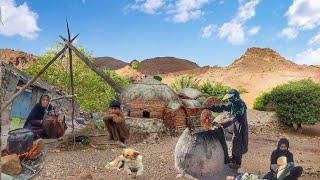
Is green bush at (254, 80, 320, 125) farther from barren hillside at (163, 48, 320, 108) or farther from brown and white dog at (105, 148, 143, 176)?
barren hillside at (163, 48, 320, 108)

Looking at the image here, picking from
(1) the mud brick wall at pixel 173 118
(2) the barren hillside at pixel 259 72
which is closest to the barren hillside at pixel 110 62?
(2) the barren hillside at pixel 259 72

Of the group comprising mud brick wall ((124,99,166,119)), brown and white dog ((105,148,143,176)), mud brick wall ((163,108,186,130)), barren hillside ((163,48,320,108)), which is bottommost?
brown and white dog ((105,148,143,176))

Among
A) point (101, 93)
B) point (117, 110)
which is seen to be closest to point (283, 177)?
point (117, 110)

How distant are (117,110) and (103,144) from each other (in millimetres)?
4547

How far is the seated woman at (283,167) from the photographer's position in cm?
838

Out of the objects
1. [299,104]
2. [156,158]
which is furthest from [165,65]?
[156,158]

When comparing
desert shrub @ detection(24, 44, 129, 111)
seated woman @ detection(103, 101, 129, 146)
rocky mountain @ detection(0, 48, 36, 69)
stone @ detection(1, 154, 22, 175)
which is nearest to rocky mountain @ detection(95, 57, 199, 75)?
→ rocky mountain @ detection(0, 48, 36, 69)

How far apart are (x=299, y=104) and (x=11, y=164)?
888 inches

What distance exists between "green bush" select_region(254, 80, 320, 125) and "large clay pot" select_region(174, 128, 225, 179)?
19.3 meters

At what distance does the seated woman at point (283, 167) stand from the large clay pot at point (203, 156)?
989 mm

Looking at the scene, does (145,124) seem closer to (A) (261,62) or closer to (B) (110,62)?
(A) (261,62)

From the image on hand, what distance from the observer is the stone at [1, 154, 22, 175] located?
21.2ft

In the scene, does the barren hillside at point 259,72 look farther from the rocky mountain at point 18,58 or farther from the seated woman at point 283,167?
the seated woman at point 283,167

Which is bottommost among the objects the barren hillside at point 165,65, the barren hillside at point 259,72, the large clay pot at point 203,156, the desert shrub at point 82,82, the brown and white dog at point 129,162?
the brown and white dog at point 129,162
